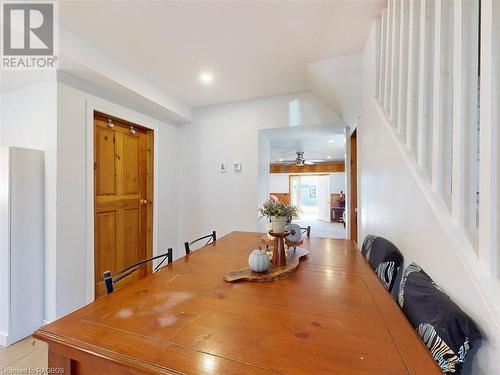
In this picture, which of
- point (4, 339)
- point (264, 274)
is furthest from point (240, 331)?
point (4, 339)

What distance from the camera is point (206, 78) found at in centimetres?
257

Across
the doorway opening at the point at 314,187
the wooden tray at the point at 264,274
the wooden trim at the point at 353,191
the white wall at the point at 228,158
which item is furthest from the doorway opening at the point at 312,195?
the wooden tray at the point at 264,274

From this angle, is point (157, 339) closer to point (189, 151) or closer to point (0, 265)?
point (0, 265)

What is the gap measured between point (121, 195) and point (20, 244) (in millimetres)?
1017

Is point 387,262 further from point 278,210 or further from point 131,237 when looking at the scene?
point 131,237

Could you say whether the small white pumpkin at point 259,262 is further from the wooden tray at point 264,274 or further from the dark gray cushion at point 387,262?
the dark gray cushion at point 387,262

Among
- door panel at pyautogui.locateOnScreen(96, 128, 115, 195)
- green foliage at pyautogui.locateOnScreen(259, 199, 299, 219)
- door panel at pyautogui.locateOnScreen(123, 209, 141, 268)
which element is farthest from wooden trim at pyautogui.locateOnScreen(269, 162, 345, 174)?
green foliage at pyautogui.locateOnScreen(259, 199, 299, 219)

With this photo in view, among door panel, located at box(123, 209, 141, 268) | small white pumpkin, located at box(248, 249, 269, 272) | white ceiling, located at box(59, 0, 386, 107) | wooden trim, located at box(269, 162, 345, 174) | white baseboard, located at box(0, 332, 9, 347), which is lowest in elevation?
white baseboard, located at box(0, 332, 9, 347)

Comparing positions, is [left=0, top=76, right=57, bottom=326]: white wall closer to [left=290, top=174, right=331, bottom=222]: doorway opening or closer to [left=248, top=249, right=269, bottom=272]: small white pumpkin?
[left=248, top=249, right=269, bottom=272]: small white pumpkin

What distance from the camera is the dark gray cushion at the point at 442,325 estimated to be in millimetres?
658

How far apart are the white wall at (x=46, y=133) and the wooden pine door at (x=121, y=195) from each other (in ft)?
1.40

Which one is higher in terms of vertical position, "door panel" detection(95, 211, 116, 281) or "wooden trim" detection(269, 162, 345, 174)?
"wooden trim" detection(269, 162, 345, 174)

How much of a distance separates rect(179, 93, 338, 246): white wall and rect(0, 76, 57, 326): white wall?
169cm

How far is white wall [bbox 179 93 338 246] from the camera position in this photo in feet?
10.00
